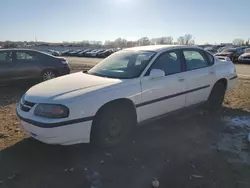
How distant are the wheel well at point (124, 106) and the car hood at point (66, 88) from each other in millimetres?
280

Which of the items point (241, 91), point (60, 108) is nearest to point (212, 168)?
point (60, 108)

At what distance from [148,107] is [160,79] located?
54 cm

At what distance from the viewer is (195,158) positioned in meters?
3.82

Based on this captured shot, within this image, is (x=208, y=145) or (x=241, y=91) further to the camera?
(x=241, y=91)

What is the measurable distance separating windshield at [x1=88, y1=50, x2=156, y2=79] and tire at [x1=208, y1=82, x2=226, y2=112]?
2.02 metres

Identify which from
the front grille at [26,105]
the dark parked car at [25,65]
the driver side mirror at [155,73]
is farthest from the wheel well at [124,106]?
the dark parked car at [25,65]

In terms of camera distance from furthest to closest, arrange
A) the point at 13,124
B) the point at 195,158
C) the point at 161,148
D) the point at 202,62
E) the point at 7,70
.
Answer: the point at 7,70, the point at 202,62, the point at 13,124, the point at 161,148, the point at 195,158

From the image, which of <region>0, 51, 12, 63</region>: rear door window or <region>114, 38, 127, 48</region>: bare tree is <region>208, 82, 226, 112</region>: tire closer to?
<region>0, 51, 12, 63</region>: rear door window

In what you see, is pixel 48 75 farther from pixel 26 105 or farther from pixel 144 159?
pixel 144 159

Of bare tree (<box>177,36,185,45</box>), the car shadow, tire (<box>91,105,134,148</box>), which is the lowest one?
the car shadow

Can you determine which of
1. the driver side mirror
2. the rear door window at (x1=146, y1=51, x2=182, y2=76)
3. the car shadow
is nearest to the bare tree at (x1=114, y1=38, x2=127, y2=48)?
the rear door window at (x1=146, y1=51, x2=182, y2=76)

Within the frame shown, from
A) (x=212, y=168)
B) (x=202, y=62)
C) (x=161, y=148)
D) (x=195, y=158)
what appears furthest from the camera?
(x=202, y=62)

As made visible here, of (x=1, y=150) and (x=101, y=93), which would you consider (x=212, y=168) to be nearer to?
(x=101, y=93)

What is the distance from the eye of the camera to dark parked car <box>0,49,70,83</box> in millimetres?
8425
